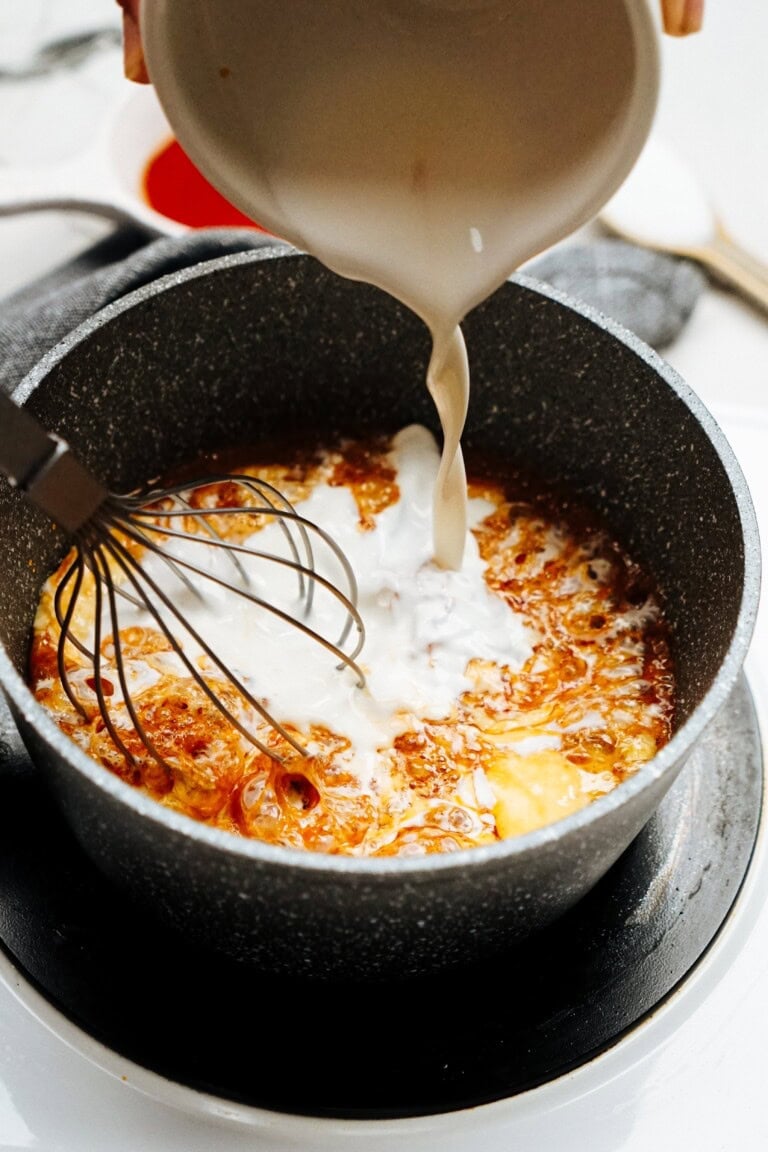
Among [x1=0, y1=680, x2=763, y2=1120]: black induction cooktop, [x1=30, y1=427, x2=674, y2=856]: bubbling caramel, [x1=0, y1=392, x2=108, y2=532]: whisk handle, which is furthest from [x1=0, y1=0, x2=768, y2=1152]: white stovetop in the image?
[x1=0, y1=392, x2=108, y2=532]: whisk handle

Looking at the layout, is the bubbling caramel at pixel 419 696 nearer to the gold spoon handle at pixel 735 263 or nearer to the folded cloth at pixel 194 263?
the folded cloth at pixel 194 263

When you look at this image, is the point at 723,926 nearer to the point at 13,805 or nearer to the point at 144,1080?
the point at 144,1080

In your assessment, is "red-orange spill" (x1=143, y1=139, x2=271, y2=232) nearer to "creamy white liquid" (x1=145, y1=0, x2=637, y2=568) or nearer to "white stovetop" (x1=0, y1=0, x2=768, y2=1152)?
"creamy white liquid" (x1=145, y1=0, x2=637, y2=568)

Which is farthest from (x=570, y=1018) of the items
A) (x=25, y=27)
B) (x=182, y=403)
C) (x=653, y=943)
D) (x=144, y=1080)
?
(x=25, y=27)

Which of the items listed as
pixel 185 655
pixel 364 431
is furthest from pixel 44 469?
pixel 364 431

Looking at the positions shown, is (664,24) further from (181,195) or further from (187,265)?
(181,195)

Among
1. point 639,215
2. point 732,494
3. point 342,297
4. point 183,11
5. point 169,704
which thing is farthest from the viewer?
point 639,215

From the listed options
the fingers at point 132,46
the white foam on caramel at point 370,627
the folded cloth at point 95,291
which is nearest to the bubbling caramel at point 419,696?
the white foam on caramel at point 370,627
